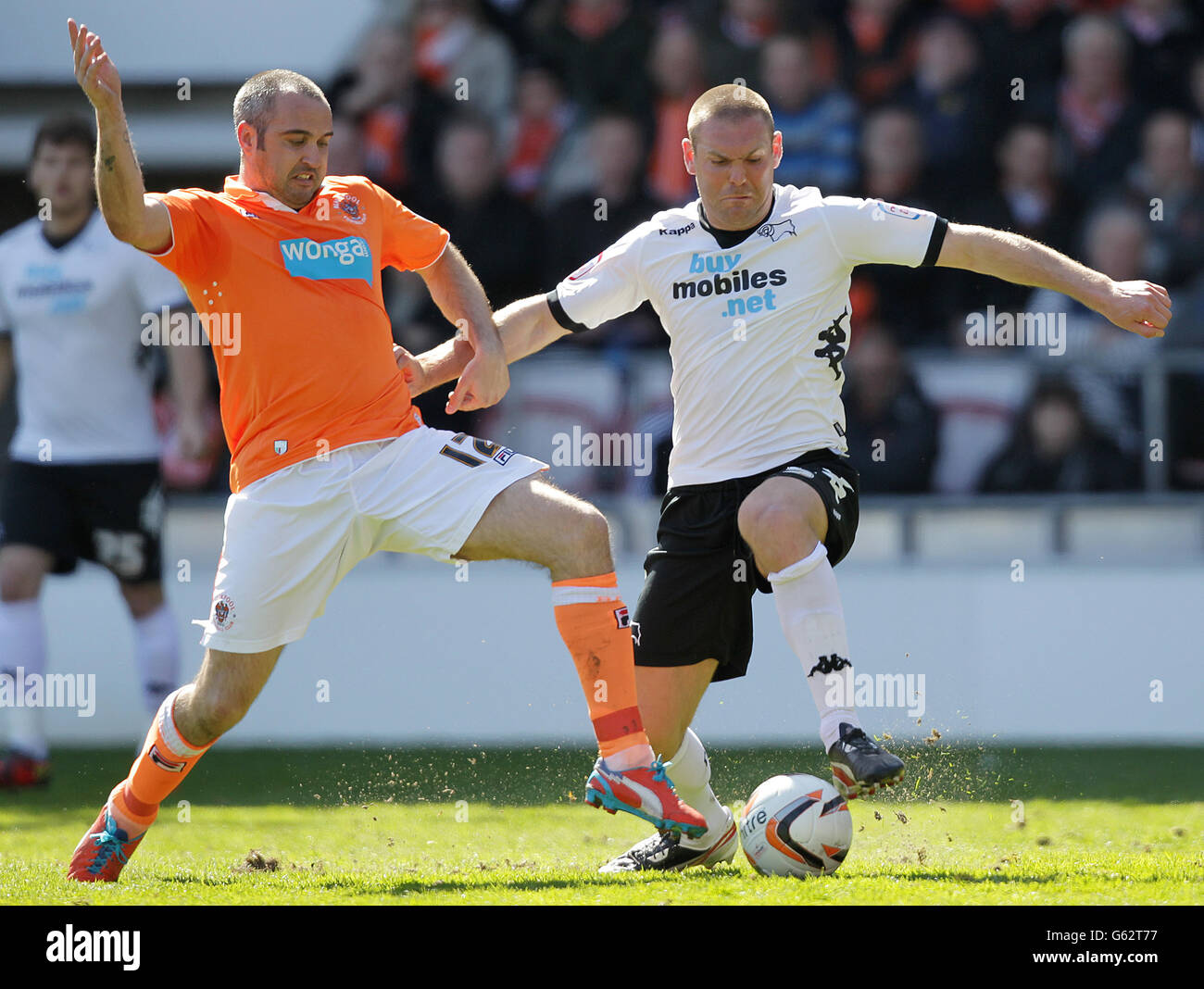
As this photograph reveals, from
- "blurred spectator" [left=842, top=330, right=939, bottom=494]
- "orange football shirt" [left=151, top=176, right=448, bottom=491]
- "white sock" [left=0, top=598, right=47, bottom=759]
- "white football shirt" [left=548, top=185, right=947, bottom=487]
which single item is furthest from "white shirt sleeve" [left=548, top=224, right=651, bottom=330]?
"blurred spectator" [left=842, top=330, right=939, bottom=494]

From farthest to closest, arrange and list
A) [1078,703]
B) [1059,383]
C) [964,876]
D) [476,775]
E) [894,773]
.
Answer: [1059,383] → [1078,703] → [476,775] → [964,876] → [894,773]

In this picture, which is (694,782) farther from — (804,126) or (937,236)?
(804,126)

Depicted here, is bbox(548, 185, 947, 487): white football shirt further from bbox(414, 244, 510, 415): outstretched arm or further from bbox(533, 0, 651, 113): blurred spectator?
bbox(533, 0, 651, 113): blurred spectator

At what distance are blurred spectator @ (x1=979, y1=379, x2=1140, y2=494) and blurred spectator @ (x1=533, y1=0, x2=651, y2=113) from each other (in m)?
3.21

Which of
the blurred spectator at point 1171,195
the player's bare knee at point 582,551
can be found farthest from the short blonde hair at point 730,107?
the blurred spectator at point 1171,195

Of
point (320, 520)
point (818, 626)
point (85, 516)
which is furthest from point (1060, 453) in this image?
point (320, 520)

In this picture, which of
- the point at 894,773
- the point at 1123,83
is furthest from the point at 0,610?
the point at 1123,83

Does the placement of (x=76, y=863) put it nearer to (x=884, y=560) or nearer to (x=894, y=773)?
(x=894, y=773)

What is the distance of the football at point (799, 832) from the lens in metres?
4.80

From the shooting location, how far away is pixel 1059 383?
874 centimetres

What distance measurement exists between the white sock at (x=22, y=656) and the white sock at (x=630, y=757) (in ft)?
12.8

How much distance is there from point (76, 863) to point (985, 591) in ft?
16.5

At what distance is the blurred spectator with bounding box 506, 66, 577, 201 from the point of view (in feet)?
33.7

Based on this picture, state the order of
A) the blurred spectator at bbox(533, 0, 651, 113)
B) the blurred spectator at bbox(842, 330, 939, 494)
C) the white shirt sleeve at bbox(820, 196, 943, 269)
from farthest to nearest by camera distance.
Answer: the blurred spectator at bbox(533, 0, 651, 113), the blurred spectator at bbox(842, 330, 939, 494), the white shirt sleeve at bbox(820, 196, 943, 269)
